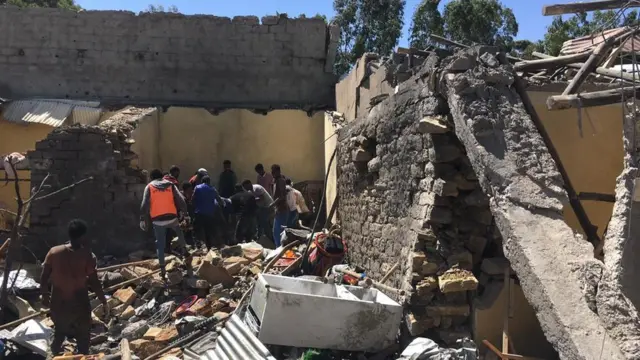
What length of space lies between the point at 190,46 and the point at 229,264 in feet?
25.2

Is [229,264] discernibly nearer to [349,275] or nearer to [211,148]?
[349,275]

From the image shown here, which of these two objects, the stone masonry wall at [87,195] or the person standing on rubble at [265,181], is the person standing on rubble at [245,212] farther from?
the stone masonry wall at [87,195]

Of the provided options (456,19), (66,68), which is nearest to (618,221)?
(66,68)

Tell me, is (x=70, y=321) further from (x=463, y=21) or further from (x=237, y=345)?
(x=463, y=21)

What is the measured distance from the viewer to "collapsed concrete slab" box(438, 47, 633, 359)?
120 inches

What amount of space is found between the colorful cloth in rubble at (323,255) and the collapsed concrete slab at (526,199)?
9.95 feet

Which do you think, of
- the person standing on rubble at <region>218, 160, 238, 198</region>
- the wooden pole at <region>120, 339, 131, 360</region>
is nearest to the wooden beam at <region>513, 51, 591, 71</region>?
the wooden pole at <region>120, 339, 131, 360</region>

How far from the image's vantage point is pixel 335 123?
1070 centimetres

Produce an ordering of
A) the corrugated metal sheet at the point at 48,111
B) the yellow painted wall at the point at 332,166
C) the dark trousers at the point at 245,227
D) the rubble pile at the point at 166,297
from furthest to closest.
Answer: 1. the corrugated metal sheet at the point at 48,111
2. the dark trousers at the point at 245,227
3. the yellow painted wall at the point at 332,166
4. the rubble pile at the point at 166,297

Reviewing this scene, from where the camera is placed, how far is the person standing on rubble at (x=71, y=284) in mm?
5273

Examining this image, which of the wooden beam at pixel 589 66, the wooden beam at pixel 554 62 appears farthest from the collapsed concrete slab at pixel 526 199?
the wooden beam at pixel 554 62

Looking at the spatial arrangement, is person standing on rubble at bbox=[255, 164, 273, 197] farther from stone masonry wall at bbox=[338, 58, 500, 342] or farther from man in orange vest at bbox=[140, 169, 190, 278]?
stone masonry wall at bbox=[338, 58, 500, 342]

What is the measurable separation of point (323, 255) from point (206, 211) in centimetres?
269

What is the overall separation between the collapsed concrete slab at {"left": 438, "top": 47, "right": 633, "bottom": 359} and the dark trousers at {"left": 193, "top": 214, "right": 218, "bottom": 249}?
5422 millimetres
